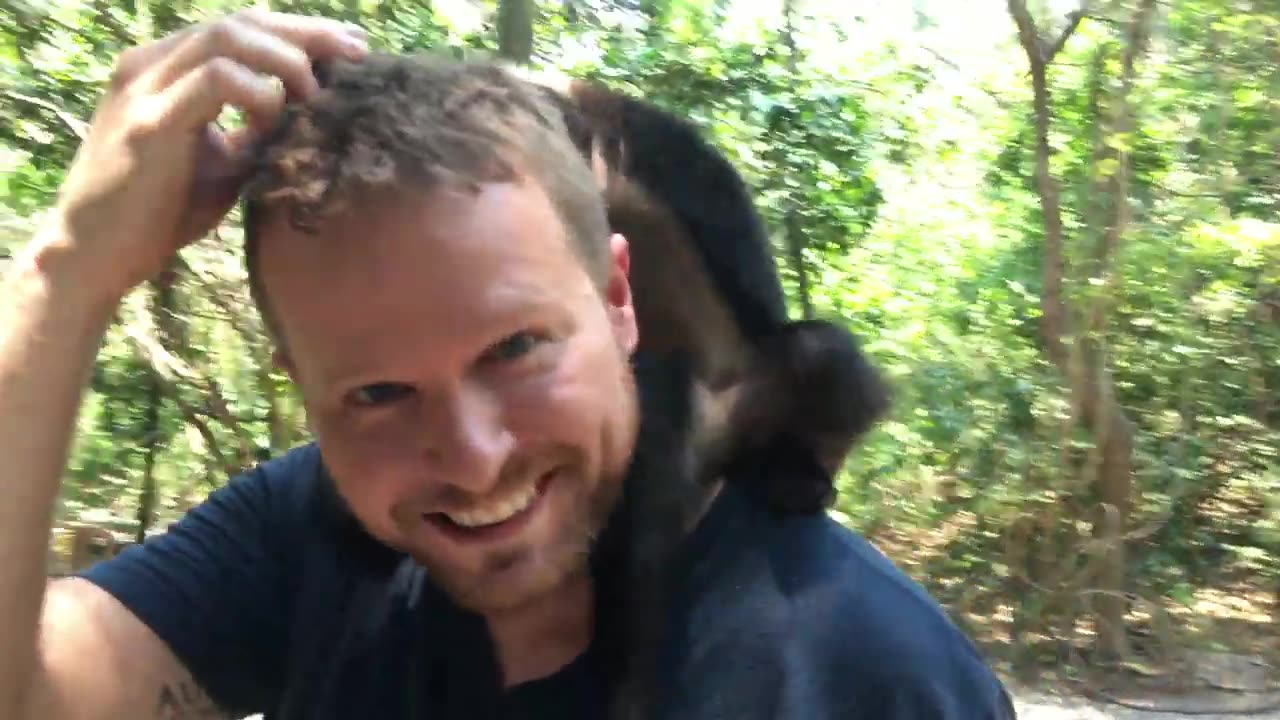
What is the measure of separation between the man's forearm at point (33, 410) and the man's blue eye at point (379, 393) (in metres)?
0.25

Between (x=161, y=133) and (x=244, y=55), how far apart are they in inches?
3.7

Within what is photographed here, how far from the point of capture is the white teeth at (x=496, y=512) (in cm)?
83

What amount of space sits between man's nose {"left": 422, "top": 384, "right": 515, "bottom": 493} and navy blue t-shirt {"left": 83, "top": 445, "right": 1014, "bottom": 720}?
202 mm

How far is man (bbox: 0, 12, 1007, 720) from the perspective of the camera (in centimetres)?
78

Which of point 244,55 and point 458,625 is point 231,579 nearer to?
point 458,625

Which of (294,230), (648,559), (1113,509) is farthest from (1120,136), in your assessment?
(294,230)

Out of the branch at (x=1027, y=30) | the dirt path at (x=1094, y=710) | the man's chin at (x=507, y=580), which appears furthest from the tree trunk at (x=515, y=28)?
the dirt path at (x=1094, y=710)

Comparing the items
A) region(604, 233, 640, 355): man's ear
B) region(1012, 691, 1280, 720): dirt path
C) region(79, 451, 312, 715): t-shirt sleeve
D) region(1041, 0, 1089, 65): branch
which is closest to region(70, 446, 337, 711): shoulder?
region(79, 451, 312, 715): t-shirt sleeve

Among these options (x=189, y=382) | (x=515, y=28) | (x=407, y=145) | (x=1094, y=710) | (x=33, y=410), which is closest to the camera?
(x=407, y=145)

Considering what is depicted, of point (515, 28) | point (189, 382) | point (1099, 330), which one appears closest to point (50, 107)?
point (189, 382)

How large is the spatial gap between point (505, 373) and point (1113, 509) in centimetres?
312

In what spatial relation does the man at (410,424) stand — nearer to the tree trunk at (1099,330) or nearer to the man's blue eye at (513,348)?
the man's blue eye at (513,348)

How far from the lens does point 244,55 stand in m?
0.86

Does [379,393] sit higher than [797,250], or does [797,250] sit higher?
[379,393]
